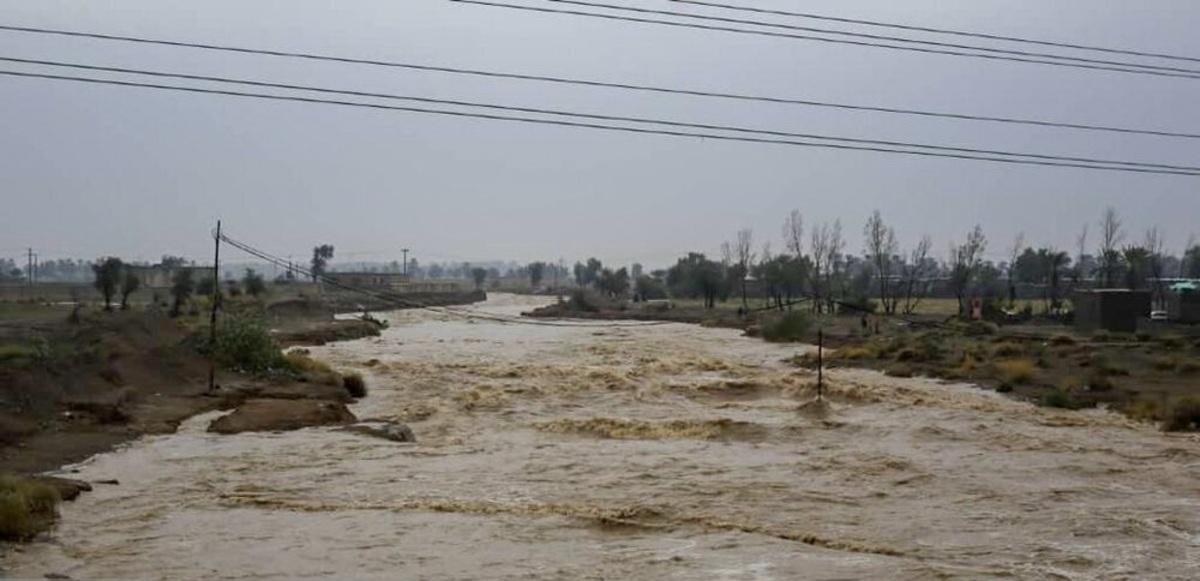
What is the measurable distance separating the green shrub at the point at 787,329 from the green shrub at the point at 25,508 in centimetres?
4877

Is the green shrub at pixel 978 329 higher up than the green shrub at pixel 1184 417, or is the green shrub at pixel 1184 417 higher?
the green shrub at pixel 978 329

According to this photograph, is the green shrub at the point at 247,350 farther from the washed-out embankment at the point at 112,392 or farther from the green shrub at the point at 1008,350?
the green shrub at the point at 1008,350

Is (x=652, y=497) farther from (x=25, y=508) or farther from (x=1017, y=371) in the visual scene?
(x=1017, y=371)

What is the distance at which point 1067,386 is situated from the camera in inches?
1307

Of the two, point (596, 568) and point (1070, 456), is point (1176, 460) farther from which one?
point (596, 568)

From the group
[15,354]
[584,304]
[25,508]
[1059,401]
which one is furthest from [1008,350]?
[584,304]

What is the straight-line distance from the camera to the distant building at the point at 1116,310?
5381cm

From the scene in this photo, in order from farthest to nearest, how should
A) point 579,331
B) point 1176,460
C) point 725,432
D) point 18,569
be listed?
1. point 579,331
2. point 725,432
3. point 1176,460
4. point 18,569

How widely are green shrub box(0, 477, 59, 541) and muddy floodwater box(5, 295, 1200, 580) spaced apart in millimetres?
408

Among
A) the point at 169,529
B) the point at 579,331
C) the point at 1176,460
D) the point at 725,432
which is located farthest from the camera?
the point at 579,331

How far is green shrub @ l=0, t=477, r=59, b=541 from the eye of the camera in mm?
13242

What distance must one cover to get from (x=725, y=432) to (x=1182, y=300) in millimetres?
41382

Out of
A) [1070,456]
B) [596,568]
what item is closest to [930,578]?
[596,568]

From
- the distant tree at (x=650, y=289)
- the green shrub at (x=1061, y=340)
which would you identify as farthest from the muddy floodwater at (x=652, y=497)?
the distant tree at (x=650, y=289)
